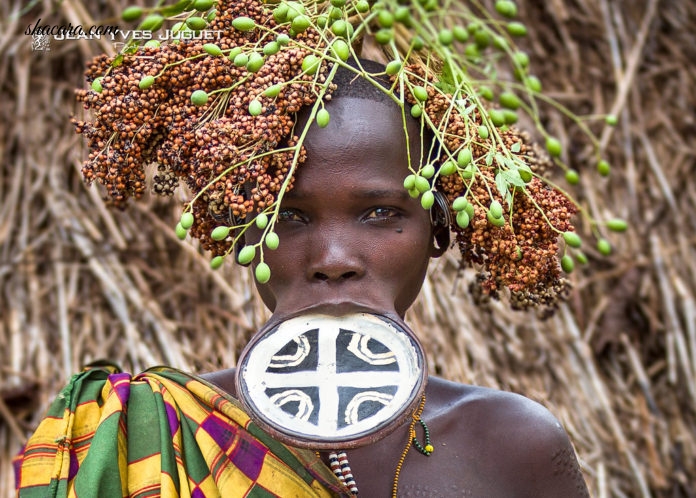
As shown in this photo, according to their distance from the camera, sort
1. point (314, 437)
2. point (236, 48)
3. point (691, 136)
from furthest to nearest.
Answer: point (691, 136) < point (236, 48) < point (314, 437)

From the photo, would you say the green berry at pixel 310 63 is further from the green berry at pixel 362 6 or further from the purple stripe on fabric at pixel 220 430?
the purple stripe on fabric at pixel 220 430

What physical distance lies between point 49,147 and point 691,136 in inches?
99.6

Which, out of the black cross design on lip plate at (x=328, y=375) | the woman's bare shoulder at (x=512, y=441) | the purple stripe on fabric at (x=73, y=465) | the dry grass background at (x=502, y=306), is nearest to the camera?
the black cross design on lip plate at (x=328, y=375)

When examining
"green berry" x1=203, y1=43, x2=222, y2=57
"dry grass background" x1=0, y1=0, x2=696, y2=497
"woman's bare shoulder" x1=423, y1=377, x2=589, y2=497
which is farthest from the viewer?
"dry grass background" x1=0, y1=0, x2=696, y2=497

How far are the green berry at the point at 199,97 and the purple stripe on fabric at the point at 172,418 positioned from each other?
1.70 feet

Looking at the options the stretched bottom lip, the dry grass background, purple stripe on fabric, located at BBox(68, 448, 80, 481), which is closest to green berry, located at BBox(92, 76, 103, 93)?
the stretched bottom lip

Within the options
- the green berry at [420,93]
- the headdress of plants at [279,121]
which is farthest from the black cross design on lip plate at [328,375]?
the green berry at [420,93]

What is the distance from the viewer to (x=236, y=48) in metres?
1.40

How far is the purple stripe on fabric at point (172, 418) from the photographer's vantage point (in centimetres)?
153

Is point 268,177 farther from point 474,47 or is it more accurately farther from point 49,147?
point 49,147

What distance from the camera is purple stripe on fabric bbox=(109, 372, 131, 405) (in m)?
1.55

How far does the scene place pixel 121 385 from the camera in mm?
1572

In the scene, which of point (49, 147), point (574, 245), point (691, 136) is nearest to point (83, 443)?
point (574, 245)

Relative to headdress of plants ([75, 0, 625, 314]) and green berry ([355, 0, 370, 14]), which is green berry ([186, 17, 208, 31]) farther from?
green berry ([355, 0, 370, 14])
